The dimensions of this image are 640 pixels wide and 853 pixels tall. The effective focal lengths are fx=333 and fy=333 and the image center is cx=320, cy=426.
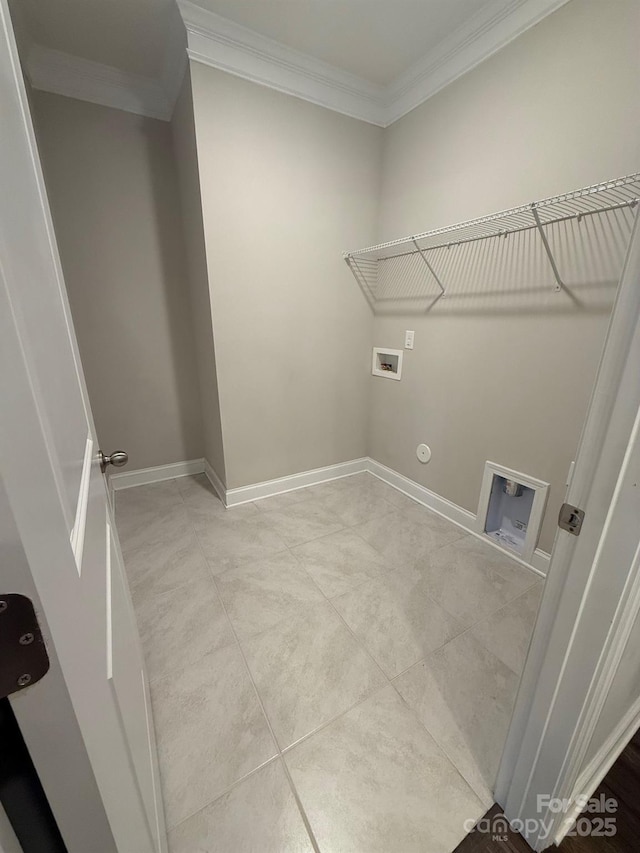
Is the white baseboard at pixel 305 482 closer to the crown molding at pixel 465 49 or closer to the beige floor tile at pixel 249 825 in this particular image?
the beige floor tile at pixel 249 825

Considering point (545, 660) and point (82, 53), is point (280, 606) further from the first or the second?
point (82, 53)

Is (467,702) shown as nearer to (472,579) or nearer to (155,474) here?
(472,579)

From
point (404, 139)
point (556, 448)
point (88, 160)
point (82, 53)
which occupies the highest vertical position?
point (82, 53)

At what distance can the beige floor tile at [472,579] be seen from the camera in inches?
61.0

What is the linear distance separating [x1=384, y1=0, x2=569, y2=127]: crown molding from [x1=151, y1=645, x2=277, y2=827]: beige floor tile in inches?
115

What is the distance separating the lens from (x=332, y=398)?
2.56m

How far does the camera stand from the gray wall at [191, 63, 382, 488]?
5.96 ft

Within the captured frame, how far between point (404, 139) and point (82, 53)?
72.1 inches

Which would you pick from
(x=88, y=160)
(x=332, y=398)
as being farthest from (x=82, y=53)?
(x=332, y=398)

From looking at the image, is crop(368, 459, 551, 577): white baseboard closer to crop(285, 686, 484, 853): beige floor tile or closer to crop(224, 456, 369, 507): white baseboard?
crop(224, 456, 369, 507): white baseboard

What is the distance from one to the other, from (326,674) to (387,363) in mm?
1965

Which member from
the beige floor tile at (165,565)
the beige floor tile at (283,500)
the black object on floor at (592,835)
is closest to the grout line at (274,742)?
the beige floor tile at (165,565)

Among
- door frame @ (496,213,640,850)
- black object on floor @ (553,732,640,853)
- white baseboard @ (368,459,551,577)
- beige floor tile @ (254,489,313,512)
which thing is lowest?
black object on floor @ (553,732,640,853)

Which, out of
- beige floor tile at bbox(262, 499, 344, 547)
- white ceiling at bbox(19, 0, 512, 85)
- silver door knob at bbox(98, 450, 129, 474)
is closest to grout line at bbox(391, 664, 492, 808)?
beige floor tile at bbox(262, 499, 344, 547)
